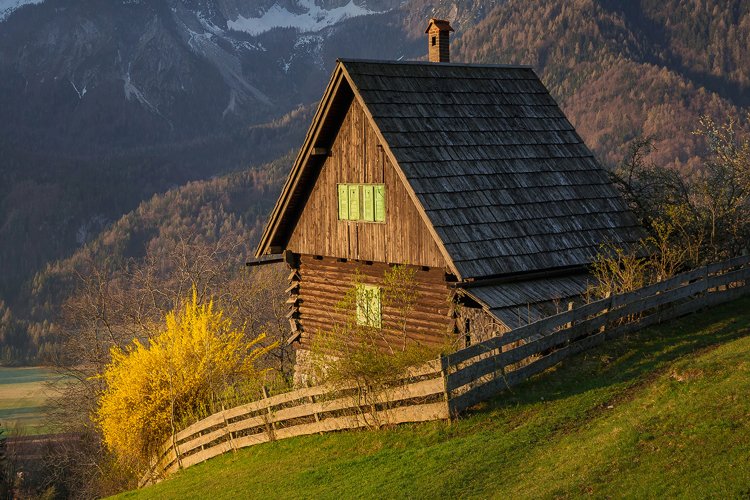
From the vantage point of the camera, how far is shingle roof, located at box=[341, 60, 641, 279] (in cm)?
2503

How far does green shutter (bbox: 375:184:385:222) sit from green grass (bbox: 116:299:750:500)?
6.90 m

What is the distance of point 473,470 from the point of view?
16.8 m

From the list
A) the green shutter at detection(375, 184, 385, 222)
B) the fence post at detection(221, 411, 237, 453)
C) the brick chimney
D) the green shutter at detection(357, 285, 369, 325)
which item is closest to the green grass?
the fence post at detection(221, 411, 237, 453)

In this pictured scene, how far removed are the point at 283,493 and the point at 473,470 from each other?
3855 mm

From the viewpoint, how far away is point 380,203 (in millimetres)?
26750

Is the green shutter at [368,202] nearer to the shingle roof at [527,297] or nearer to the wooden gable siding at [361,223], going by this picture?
the wooden gable siding at [361,223]

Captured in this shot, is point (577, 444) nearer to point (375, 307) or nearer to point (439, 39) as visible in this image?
point (375, 307)

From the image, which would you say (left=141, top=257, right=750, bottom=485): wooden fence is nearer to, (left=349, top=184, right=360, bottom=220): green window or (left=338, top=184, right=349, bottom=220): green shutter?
(left=349, top=184, right=360, bottom=220): green window

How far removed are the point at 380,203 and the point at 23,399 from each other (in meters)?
124

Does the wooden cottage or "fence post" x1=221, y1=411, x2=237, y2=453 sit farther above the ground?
the wooden cottage

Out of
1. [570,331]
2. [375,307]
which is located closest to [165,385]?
[375,307]

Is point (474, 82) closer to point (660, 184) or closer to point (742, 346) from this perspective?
point (660, 184)

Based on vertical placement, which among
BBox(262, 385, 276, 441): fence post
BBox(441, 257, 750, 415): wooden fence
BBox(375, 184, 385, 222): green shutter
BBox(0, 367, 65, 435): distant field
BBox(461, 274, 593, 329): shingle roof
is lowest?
BBox(262, 385, 276, 441): fence post

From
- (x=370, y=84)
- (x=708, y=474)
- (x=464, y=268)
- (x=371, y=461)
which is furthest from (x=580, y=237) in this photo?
(x=708, y=474)
